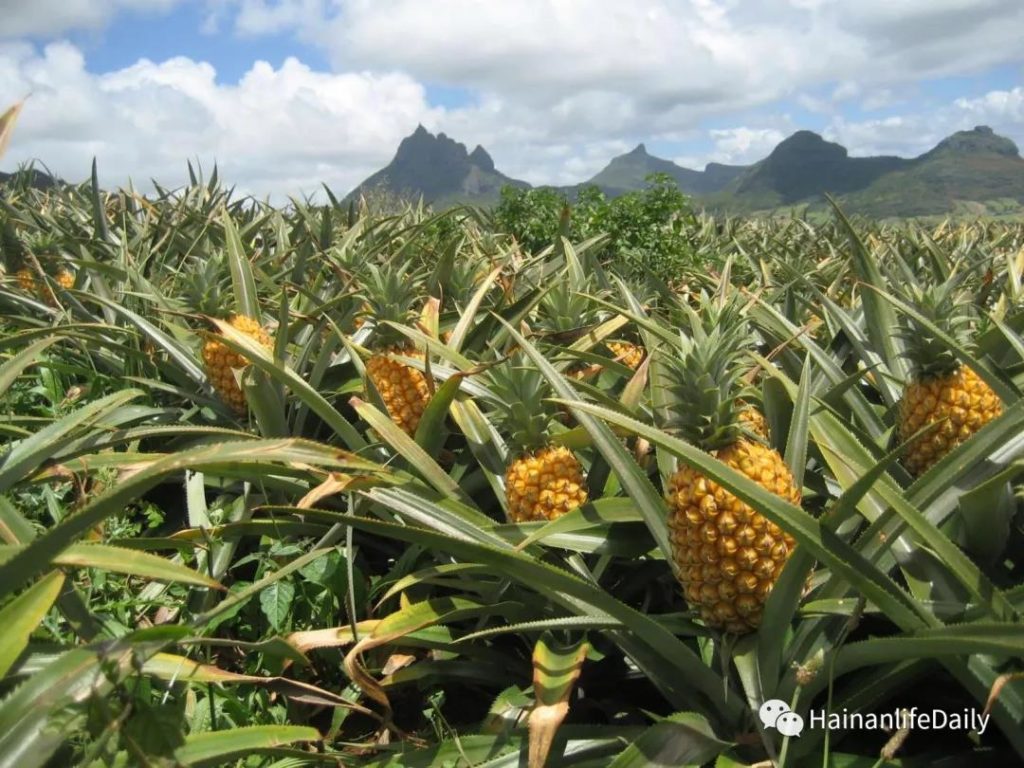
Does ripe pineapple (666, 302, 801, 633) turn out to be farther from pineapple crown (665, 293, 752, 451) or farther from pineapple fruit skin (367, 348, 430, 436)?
pineapple fruit skin (367, 348, 430, 436)

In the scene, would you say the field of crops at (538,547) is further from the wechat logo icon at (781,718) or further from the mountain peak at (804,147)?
the mountain peak at (804,147)

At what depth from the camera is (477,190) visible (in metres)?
163

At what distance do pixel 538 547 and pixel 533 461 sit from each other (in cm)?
22

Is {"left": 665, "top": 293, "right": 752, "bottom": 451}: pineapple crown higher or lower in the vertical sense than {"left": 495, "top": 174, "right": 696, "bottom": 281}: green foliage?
lower

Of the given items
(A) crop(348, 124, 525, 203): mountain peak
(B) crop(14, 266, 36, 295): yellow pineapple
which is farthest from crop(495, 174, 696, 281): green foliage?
(A) crop(348, 124, 525, 203): mountain peak

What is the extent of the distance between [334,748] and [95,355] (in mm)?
2443

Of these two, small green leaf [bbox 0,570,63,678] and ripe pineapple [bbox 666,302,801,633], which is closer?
small green leaf [bbox 0,570,63,678]

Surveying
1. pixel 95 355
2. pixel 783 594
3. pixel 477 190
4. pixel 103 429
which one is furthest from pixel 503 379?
pixel 477 190

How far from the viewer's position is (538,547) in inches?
72.7

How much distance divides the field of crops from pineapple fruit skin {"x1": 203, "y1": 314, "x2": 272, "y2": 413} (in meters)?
0.01

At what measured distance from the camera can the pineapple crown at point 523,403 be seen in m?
1.93

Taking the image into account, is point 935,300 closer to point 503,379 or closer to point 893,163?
point 503,379

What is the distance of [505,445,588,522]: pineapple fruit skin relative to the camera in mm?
1906

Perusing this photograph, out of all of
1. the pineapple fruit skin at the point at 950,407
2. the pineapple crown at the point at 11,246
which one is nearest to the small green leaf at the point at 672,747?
the pineapple fruit skin at the point at 950,407
